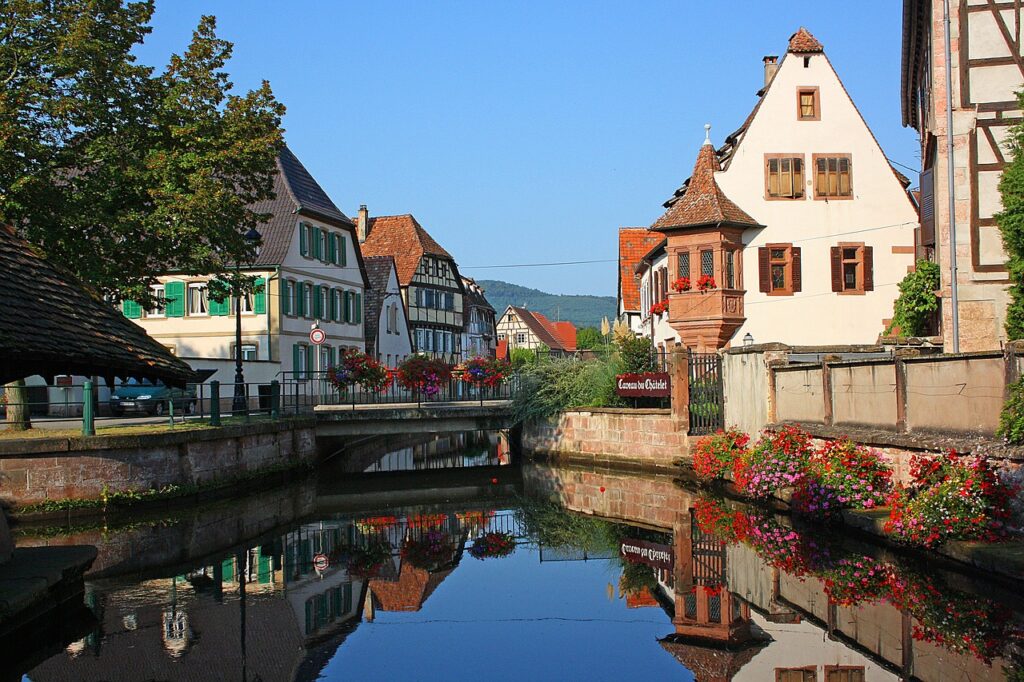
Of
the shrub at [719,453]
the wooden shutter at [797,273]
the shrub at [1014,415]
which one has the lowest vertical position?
the shrub at [719,453]

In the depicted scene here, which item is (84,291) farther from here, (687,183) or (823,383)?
(687,183)

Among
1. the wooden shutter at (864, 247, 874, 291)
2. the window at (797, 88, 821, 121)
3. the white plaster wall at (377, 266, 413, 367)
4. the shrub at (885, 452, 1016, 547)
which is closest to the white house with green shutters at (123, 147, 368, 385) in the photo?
the white plaster wall at (377, 266, 413, 367)

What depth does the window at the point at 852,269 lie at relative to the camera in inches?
1230

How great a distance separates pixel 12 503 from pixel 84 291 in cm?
923

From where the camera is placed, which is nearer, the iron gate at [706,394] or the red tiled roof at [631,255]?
the iron gate at [706,394]

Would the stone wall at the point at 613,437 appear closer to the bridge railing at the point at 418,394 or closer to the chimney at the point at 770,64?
the bridge railing at the point at 418,394

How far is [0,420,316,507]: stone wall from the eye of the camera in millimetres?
18516

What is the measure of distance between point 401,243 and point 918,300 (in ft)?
146

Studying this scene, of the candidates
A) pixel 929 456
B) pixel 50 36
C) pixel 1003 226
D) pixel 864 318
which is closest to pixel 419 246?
pixel 864 318

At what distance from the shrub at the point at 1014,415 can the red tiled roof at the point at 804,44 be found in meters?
21.8

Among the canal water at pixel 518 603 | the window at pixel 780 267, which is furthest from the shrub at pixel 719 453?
the window at pixel 780 267

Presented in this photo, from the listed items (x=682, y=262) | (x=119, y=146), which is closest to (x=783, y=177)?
(x=682, y=262)

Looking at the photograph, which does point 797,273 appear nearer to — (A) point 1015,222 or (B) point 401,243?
(A) point 1015,222

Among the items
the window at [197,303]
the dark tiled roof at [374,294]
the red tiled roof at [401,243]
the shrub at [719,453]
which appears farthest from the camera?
the red tiled roof at [401,243]
